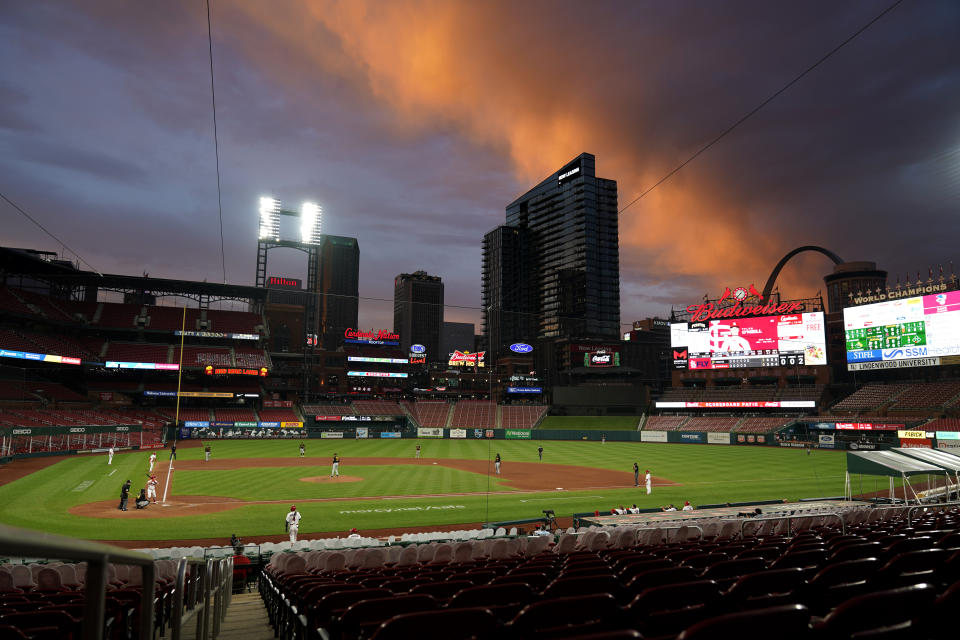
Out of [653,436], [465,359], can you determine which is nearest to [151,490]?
[653,436]

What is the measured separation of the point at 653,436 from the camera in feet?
247

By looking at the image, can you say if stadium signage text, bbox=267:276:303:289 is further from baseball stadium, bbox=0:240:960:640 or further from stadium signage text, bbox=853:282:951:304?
stadium signage text, bbox=853:282:951:304

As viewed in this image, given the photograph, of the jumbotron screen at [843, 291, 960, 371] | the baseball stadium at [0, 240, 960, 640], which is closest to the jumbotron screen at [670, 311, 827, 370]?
the baseball stadium at [0, 240, 960, 640]

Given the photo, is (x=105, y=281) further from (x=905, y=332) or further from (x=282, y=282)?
(x=905, y=332)

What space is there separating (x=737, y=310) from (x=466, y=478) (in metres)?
56.3

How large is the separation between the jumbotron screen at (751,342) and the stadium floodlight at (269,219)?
2707 inches

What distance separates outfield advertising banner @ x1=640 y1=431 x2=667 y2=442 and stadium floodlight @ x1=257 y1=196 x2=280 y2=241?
6800cm

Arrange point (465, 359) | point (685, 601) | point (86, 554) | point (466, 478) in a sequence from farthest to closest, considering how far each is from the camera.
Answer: point (465, 359), point (466, 478), point (685, 601), point (86, 554)

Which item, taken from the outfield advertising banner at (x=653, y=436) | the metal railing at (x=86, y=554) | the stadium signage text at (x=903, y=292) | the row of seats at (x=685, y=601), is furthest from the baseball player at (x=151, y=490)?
the stadium signage text at (x=903, y=292)

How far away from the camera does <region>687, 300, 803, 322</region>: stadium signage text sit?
7475cm

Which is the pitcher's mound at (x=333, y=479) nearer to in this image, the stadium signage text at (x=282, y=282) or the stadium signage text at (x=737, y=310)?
the stadium signage text at (x=737, y=310)

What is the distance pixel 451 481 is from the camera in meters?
38.7

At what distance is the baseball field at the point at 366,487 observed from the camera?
25359mm

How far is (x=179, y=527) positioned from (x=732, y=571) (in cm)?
2549
